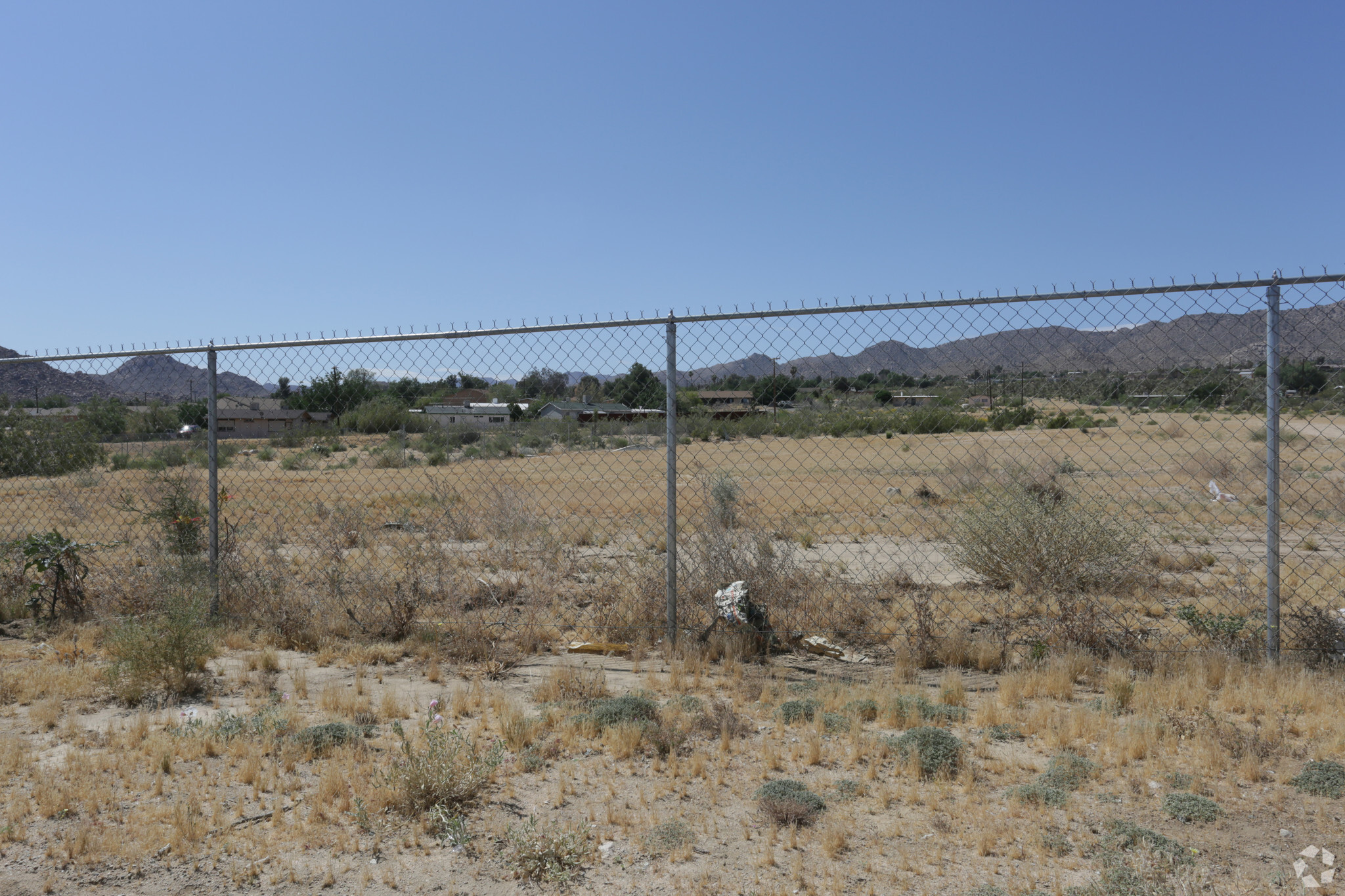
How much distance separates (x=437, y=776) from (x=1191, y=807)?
3.09 metres

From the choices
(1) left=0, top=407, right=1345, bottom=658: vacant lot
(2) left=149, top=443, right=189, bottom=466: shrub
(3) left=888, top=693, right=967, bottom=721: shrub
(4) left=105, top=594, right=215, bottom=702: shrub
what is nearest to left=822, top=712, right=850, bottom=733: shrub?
(3) left=888, top=693, right=967, bottom=721: shrub

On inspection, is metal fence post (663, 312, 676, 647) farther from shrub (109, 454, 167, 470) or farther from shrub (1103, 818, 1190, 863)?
shrub (109, 454, 167, 470)

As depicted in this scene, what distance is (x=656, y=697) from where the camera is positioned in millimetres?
4926

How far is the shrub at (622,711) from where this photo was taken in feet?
14.4

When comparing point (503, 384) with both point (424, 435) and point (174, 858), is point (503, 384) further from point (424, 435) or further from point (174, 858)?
point (174, 858)

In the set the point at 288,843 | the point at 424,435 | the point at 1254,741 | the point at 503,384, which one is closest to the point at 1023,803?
the point at 1254,741

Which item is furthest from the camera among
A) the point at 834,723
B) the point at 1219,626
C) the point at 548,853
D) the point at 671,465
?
the point at 671,465

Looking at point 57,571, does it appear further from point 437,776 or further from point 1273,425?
point 1273,425

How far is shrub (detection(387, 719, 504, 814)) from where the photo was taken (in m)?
3.47

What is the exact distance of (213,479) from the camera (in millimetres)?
6688

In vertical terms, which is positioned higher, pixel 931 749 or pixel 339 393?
pixel 339 393

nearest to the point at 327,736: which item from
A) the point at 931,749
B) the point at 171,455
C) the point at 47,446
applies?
the point at 931,749

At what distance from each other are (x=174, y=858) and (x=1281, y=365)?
19.8ft

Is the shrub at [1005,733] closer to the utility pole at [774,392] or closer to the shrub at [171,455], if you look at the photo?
the utility pole at [774,392]
